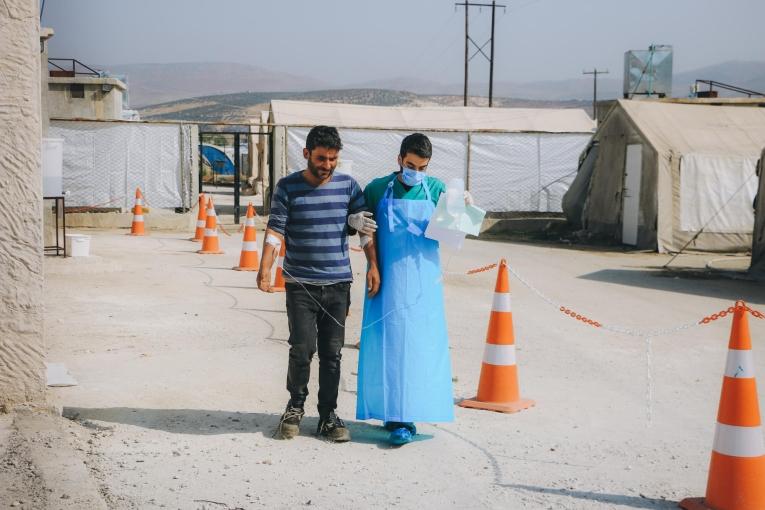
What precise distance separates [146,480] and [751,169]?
18.5 meters

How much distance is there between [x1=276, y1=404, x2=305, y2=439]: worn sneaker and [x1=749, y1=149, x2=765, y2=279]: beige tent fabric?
1175 centimetres

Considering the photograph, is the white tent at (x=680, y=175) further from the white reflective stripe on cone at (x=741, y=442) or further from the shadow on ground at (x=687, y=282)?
the white reflective stripe on cone at (x=741, y=442)

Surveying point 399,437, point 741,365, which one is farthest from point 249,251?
point 741,365

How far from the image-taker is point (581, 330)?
10219 mm

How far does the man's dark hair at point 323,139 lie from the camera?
5.55 meters

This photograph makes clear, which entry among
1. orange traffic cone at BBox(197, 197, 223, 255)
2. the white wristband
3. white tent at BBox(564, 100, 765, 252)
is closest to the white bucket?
orange traffic cone at BBox(197, 197, 223, 255)

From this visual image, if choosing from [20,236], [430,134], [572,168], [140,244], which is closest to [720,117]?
[572,168]

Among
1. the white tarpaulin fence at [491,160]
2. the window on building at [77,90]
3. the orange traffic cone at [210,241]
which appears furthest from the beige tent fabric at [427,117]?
the orange traffic cone at [210,241]

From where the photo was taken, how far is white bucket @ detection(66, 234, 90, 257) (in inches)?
540

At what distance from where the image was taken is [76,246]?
541 inches

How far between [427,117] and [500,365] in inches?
1199

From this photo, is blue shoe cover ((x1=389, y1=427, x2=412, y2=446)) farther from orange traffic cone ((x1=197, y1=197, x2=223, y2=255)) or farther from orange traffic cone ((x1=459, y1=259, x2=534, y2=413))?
orange traffic cone ((x1=197, y1=197, x2=223, y2=255))

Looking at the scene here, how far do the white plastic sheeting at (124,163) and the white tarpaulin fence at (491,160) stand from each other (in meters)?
2.68

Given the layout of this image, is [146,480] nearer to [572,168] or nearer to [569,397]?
[569,397]
